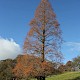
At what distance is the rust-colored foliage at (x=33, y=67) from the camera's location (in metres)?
25.6

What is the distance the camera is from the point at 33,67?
85.5ft

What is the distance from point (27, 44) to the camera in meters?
27.2

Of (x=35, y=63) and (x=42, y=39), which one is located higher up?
(x=42, y=39)

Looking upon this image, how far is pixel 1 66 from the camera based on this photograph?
8456 centimetres

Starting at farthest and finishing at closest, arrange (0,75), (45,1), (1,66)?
(1,66) < (0,75) < (45,1)

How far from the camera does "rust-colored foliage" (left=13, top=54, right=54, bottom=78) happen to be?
25600mm

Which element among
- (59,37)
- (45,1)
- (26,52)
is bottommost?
(26,52)

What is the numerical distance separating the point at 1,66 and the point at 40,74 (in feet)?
199

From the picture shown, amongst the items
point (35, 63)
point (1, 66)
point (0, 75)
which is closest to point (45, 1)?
point (35, 63)

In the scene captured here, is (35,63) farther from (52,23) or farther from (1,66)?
(1,66)

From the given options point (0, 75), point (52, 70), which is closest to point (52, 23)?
point (52, 70)

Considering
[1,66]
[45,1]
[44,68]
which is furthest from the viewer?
[1,66]

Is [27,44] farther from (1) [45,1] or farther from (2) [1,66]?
(2) [1,66]

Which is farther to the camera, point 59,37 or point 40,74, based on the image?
point 59,37
